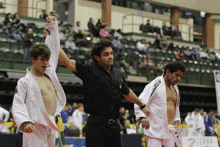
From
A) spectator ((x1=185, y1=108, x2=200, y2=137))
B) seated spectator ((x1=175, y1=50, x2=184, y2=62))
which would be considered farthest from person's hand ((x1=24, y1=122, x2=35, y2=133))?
seated spectator ((x1=175, y1=50, x2=184, y2=62))

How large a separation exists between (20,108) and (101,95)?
0.97 metres

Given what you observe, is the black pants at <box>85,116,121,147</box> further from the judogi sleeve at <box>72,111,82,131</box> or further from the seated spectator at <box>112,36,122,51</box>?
the seated spectator at <box>112,36,122,51</box>

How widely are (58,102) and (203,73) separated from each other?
20.2 metres

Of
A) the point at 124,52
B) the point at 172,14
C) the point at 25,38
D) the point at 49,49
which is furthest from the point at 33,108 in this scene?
the point at 172,14

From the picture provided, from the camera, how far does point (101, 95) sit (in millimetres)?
4602

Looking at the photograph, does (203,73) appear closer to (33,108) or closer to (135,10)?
(135,10)

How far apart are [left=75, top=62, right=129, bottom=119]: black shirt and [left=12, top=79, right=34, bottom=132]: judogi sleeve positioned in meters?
0.73

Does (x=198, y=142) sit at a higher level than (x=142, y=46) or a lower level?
lower

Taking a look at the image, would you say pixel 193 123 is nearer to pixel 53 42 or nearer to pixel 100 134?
pixel 100 134

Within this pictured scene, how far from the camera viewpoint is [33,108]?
4324 millimetres

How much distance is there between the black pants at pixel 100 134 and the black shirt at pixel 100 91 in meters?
0.10

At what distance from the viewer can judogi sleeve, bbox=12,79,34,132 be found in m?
4.09

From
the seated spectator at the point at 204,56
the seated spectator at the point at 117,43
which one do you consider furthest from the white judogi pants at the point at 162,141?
the seated spectator at the point at 204,56

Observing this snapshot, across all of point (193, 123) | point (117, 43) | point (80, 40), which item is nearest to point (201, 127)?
point (193, 123)
